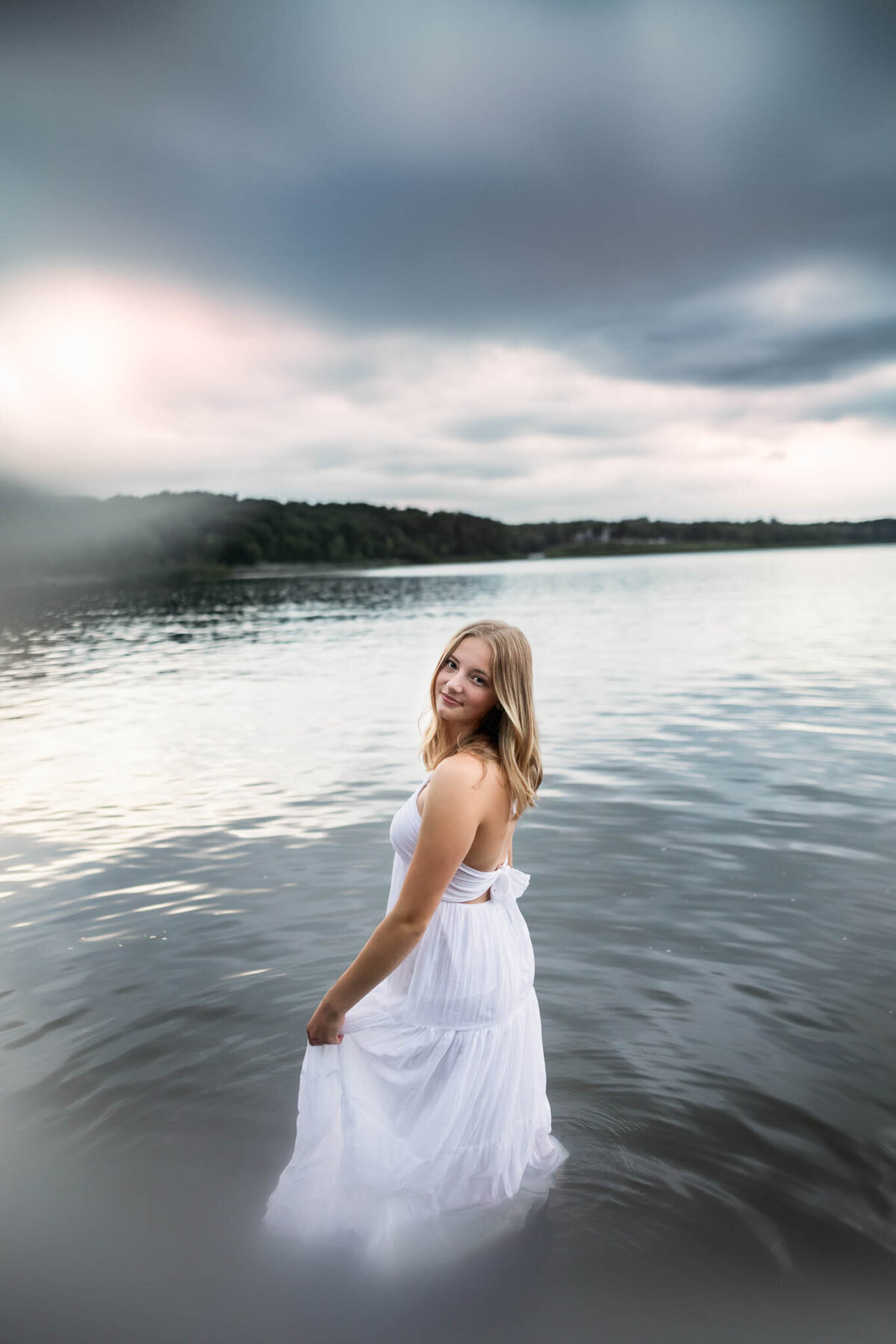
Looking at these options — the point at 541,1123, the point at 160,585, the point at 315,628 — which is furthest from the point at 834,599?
the point at 160,585

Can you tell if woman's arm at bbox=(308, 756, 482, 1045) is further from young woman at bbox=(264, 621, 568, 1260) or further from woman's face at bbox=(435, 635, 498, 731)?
woman's face at bbox=(435, 635, 498, 731)

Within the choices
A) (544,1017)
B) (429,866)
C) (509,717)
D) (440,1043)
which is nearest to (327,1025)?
(440,1043)

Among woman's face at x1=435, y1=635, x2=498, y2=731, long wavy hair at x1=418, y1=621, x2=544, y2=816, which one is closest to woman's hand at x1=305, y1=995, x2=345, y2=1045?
long wavy hair at x1=418, y1=621, x2=544, y2=816

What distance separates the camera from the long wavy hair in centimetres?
346

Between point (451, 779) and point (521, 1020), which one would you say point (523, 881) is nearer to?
point (521, 1020)

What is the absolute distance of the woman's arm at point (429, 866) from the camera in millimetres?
3195

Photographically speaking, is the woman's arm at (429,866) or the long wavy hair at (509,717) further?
the long wavy hair at (509,717)

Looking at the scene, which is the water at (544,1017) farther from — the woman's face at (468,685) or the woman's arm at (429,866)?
the woman's face at (468,685)

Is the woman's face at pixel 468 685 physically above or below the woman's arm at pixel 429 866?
above

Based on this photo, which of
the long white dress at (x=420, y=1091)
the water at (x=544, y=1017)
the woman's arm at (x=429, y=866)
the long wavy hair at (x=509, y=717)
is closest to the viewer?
the woman's arm at (x=429, y=866)

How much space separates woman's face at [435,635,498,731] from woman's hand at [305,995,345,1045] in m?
1.18

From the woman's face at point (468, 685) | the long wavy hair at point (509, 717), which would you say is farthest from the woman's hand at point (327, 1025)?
the woman's face at point (468, 685)

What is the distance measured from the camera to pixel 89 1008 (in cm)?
633

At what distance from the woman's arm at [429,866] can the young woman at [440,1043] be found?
3.7 inches
